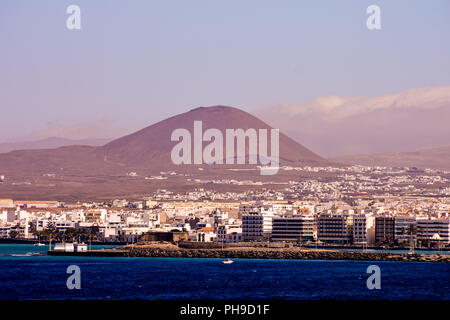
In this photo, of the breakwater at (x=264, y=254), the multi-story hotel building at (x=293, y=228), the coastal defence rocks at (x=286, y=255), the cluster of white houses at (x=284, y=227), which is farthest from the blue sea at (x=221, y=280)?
the multi-story hotel building at (x=293, y=228)

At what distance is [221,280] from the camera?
54.7m

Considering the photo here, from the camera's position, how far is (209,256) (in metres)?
86.6

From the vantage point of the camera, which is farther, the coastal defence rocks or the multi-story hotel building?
the multi-story hotel building

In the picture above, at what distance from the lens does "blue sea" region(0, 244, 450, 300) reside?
45.3m

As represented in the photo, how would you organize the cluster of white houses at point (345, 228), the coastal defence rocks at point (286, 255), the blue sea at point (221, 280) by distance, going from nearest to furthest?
the blue sea at point (221, 280), the coastal defence rocks at point (286, 255), the cluster of white houses at point (345, 228)

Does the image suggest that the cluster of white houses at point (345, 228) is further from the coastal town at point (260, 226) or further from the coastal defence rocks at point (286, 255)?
the coastal defence rocks at point (286, 255)

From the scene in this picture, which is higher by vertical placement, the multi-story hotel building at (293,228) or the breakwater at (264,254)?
the multi-story hotel building at (293,228)

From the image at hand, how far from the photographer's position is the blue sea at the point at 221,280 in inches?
1785

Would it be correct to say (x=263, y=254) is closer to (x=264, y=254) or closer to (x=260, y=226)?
(x=264, y=254)

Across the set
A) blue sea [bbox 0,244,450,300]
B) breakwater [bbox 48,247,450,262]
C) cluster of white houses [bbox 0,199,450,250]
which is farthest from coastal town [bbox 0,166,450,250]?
blue sea [bbox 0,244,450,300]

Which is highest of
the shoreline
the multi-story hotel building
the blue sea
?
the multi-story hotel building

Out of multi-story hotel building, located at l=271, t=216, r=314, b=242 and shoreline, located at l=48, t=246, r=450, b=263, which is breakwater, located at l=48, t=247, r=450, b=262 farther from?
multi-story hotel building, located at l=271, t=216, r=314, b=242

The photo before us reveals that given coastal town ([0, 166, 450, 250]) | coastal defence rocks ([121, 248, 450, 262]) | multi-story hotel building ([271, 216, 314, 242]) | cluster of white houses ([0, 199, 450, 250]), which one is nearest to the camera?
coastal defence rocks ([121, 248, 450, 262])

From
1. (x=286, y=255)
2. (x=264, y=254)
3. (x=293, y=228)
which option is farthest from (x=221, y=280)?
(x=293, y=228)
